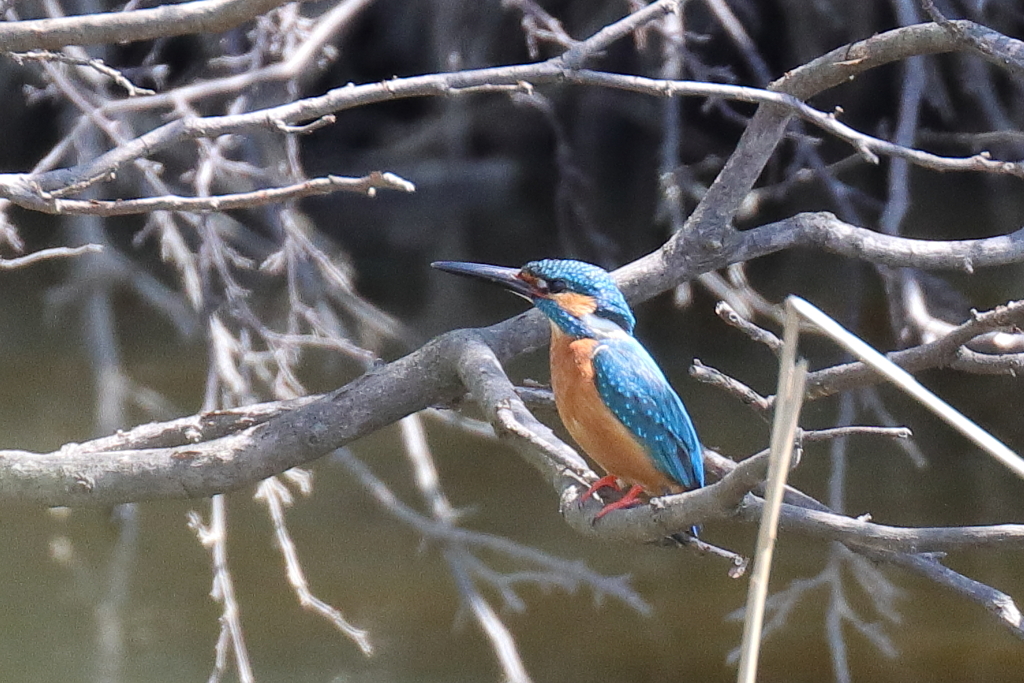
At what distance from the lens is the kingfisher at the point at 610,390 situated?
5.14 ft

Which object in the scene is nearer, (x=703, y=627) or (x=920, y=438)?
(x=703, y=627)

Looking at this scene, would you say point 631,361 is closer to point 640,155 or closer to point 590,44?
point 590,44

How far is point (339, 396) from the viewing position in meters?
1.58

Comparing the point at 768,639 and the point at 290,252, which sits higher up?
the point at 290,252

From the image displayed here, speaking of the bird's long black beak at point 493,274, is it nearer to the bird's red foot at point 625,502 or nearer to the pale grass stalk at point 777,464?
the bird's red foot at point 625,502

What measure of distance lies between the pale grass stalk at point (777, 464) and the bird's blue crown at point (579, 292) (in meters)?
0.80

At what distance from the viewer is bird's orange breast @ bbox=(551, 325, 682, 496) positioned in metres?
1.57

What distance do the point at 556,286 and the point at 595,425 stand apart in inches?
8.9

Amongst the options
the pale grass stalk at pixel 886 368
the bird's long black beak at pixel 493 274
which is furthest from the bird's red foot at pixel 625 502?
the pale grass stalk at pixel 886 368

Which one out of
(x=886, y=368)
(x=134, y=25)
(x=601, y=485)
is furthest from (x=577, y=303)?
(x=886, y=368)

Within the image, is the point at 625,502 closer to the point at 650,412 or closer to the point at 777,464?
the point at 650,412

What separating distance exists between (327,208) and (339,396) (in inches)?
214

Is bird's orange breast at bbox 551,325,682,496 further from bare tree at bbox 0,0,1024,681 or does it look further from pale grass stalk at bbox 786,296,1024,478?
pale grass stalk at bbox 786,296,1024,478

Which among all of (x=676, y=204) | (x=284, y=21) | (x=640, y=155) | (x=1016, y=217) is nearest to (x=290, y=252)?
(x=284, y=21)
